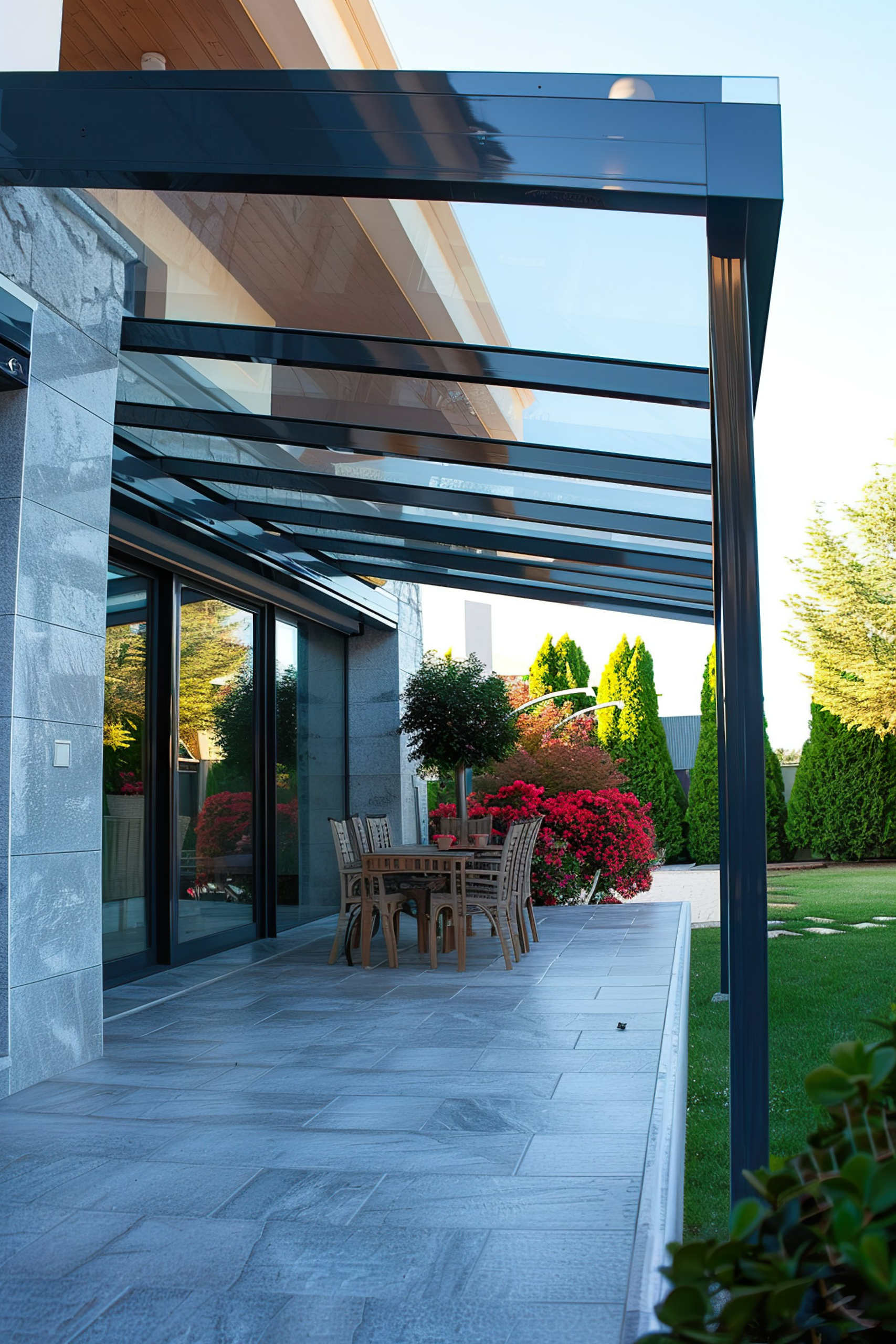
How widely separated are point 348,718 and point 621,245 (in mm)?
7860

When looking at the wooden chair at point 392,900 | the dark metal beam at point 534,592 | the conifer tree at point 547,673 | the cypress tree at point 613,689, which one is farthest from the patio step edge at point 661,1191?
the conifer tree at point 547,673

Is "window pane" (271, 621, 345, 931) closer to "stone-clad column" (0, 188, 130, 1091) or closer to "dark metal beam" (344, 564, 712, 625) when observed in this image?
"dark metal beam" (344, 564, 712, 625)

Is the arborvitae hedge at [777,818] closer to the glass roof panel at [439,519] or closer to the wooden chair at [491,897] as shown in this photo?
the glass roof panel at [439,519]

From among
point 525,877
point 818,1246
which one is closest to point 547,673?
point 525,877

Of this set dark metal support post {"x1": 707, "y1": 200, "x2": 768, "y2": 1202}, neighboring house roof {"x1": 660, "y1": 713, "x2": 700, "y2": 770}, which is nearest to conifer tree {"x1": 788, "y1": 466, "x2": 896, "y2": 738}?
neighboring house roof {"x1": 660, "y1": 713, "x2": 700, "y2": 770}

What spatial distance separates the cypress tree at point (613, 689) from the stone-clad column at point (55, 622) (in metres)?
16.3

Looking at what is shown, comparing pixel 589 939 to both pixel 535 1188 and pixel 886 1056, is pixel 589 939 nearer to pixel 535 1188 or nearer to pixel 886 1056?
pixel 535 1188

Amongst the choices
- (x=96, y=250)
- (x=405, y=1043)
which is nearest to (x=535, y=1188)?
(x=405, y=1043)

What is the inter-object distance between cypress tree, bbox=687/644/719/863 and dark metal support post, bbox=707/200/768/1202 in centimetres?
1692

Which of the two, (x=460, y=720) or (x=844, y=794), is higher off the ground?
(x=460, y=720)

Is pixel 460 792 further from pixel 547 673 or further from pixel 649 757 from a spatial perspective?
pixel 547 673

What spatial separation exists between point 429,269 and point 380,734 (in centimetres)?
733

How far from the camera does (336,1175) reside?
3.14m

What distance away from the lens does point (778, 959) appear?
829 cm
